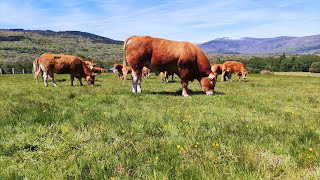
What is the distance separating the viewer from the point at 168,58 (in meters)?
18.3

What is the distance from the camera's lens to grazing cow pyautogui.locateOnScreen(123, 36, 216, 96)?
59.8 ft

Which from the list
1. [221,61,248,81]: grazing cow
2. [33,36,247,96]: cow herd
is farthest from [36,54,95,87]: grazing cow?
[221,61,248,81]: grazing cow

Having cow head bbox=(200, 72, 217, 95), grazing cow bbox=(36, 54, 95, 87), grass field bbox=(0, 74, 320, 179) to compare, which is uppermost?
grazing cow bbox=(36, 54, 95, 87)

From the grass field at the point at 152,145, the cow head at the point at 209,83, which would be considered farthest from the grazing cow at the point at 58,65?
the grass field at the point at 152,145

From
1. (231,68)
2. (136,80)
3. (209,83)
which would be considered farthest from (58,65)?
(231,68)

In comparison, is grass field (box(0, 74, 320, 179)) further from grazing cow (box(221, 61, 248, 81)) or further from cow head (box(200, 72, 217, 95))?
grazing cow (box(221, 61, 248, 81))

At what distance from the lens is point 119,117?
9.85m

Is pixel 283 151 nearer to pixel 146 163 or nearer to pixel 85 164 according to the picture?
pixel 146 163

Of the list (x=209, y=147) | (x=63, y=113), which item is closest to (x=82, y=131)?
(x=63, y=113)

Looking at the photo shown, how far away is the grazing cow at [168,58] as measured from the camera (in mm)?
18234

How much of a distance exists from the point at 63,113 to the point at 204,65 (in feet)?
34.9

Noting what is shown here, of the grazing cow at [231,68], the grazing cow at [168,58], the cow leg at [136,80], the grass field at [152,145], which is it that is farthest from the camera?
the grazing cow at [231,68]

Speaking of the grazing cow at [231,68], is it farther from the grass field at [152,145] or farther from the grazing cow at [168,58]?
the grass field at [152,145]

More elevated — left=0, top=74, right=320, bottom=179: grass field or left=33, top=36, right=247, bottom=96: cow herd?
left=33, top=36, right=247, bottom=96: cow herd
